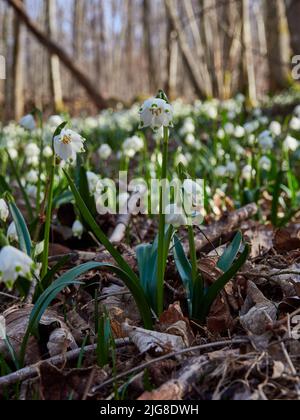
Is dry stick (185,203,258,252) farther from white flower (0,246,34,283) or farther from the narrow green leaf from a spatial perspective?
white flower (0,246,34,283)

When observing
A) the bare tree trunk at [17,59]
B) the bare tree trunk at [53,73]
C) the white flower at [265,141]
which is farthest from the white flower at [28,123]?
the bare tree trunk at [17,59]

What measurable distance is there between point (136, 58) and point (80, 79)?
3134 centimetres

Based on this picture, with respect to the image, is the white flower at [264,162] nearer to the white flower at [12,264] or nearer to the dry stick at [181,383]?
the dry stick at [181,383]

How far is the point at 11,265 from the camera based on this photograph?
1.18 metres

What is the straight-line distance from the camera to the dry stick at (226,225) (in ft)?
7.55

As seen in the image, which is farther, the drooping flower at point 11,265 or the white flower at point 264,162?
the white flower at point 264,162

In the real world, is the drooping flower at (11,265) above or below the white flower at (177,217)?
below

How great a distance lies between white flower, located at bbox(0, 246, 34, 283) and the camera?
Answer: 1.18 m

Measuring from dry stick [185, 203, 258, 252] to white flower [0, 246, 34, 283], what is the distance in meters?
1.16

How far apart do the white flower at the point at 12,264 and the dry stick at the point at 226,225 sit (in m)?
1.16

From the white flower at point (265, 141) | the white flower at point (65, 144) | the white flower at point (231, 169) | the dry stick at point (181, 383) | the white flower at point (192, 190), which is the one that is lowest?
the dry stick at point (181, 383)

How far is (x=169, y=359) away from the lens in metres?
1.38

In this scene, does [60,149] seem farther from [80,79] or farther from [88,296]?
[80,79]

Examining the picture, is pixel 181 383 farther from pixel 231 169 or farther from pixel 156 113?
pixel 231 169
